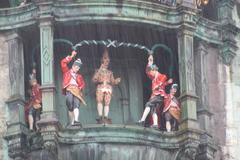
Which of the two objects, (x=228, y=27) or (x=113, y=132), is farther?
(x=228, y=27)

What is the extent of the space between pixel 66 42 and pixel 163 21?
2409 mm

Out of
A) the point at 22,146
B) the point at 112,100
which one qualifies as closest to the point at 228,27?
the point at 112,100

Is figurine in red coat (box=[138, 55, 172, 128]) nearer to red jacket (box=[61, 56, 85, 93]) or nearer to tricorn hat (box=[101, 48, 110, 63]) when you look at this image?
tricorn hat (box=[101, 48, 110, 63])

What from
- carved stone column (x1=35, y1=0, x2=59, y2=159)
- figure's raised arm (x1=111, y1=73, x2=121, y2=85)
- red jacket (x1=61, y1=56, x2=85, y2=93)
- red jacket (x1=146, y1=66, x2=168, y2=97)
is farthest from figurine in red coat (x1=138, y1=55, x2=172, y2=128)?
carved stone column (x1=35, y1=0, x2=59, y2=159)

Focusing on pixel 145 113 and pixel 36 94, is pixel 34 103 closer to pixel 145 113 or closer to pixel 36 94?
pixel 36 94

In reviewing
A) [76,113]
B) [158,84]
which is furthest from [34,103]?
[158,84]

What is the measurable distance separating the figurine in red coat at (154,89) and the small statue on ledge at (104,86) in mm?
825

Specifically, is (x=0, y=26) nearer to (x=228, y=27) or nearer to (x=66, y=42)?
(x=66, y=42)

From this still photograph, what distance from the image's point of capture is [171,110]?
127ft

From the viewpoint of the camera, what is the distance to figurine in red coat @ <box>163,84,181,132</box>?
127 feet

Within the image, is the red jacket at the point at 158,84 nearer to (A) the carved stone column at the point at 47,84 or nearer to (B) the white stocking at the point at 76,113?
(B) the white stocking at the point at 76,113

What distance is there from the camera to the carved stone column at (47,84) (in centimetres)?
3722

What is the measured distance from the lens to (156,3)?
39.2m

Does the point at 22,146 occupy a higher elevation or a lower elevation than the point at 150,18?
lower
